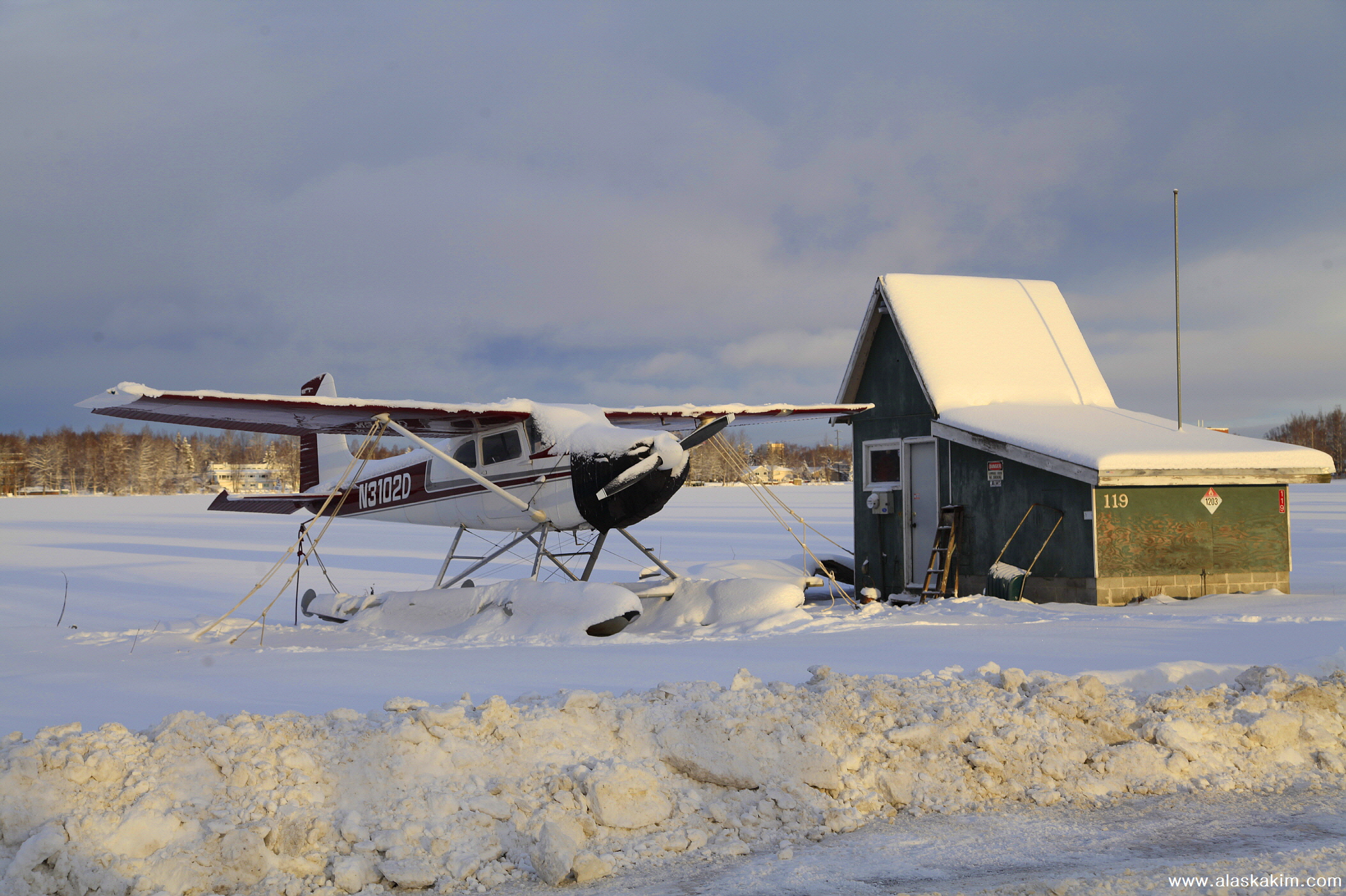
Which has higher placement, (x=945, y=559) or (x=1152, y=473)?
(x=1152, y=473)

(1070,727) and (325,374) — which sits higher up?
(325,374)

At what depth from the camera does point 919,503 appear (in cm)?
1339

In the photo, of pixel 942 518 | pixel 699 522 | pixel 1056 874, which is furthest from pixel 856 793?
pixel 699 522

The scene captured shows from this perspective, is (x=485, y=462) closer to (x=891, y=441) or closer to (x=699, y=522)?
(x=891, y=441)

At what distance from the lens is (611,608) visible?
29.1 ft

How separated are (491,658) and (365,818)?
3523 mm

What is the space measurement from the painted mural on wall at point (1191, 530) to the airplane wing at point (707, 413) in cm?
357

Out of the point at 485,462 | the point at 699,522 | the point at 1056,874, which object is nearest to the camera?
the point at 1056,874

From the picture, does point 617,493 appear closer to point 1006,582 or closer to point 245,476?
point 1006,582

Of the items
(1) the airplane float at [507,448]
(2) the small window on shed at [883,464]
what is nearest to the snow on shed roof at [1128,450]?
(2) the small window on shed at [883,464]

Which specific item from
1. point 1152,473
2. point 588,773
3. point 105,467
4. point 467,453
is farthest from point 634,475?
Answer: point 105,467

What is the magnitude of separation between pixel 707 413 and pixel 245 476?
130781 mm

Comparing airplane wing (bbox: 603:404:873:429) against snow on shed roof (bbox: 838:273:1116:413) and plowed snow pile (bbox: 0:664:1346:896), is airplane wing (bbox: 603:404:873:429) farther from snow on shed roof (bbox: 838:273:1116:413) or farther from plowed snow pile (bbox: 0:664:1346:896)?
plowed snow pile (bbox: 0:664:1346:896)

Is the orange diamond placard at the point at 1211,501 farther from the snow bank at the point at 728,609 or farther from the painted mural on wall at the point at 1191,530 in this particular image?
the snow bank at the point at 728,609
